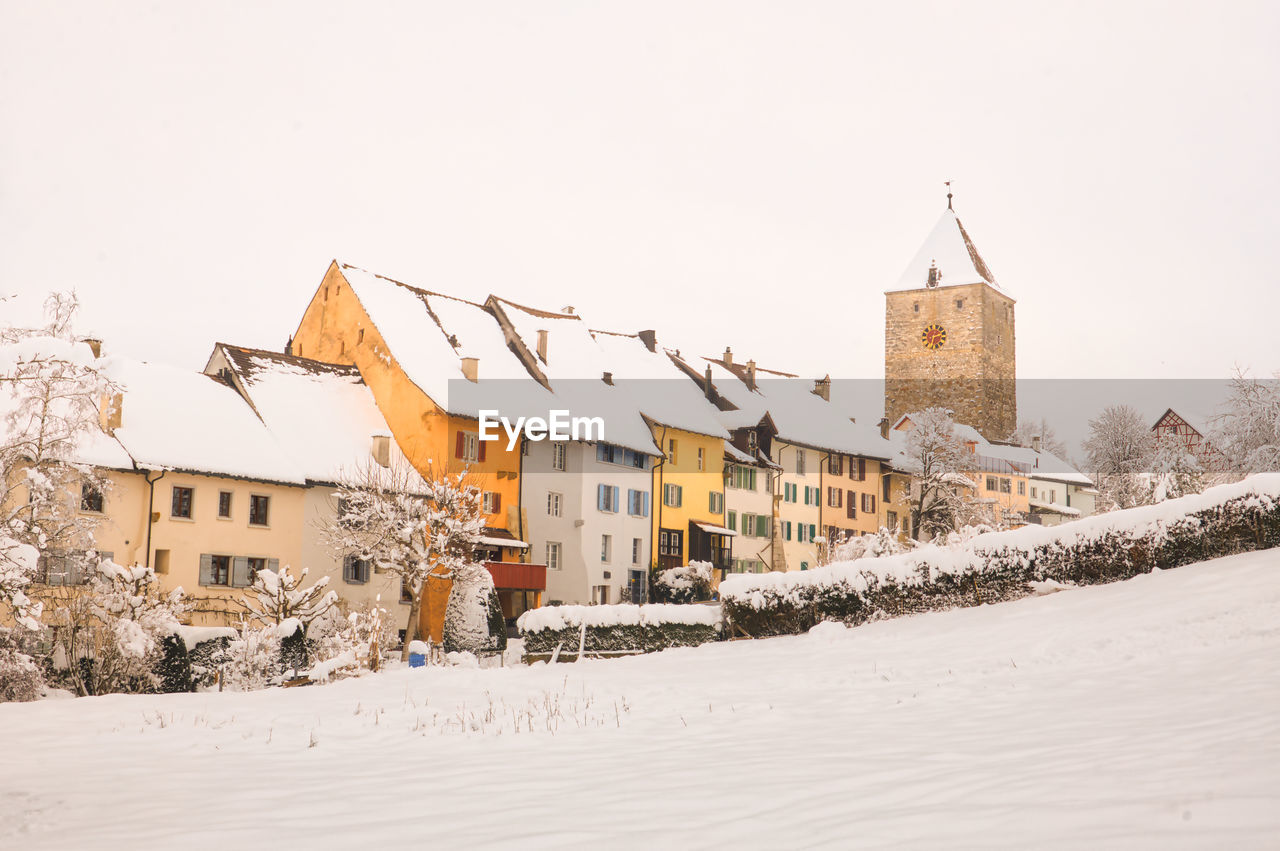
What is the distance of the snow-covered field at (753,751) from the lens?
6816 mm

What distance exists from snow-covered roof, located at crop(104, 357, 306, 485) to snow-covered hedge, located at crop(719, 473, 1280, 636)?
2049cm

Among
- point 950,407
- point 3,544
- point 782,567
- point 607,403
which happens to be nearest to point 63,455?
point 3,544

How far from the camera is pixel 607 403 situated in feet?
172

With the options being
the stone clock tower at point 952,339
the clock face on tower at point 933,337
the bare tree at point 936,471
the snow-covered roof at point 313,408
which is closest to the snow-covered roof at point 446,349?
the snow-covered roof at point 313,408

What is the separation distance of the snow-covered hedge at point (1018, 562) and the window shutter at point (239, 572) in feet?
65.8

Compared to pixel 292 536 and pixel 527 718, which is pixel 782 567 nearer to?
pixel 292 536

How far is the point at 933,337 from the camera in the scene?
93125mm

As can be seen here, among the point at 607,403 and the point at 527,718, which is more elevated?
the point at 607,403

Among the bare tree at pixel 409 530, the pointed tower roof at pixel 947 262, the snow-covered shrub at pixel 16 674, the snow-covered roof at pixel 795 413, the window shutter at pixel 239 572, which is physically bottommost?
the snow-covered shrub at pixel 16 674

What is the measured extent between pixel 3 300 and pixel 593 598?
1235 inches

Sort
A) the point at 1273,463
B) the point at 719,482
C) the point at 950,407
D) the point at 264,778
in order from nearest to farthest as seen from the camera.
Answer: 1. the point at 264,778
2. the point at 1273,463
3. the point at 719,482
4. the point at 950,407

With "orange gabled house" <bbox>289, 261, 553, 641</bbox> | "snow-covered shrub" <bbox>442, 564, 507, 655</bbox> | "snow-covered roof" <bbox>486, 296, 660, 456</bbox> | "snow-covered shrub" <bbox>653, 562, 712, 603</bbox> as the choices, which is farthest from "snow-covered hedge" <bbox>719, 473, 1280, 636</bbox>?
"snow-covered roof" <bbox>486, 296, 660, 456</bbox>

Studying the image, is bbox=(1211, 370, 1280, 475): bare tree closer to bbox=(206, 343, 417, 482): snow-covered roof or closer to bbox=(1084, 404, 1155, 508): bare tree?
bbox=(1084, 404, 1155, 508): bare tree

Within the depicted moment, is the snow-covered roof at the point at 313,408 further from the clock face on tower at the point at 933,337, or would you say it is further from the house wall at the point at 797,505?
the clock face on tower at the point at 933,337
